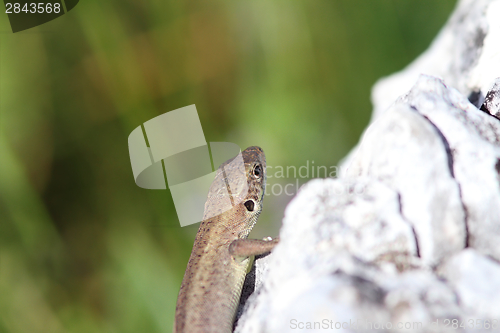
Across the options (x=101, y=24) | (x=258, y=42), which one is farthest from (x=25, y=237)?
Answer: (x=258, y=42)

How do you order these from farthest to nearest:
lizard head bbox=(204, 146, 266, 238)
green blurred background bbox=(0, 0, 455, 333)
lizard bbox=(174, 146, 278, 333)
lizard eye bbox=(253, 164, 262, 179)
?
green blurred background bbox=(0, 0, 455, 333) → lizard eye bbox=(253, 164, 262, 179) → lizard head bbox=(204, 146, 266, 238) → lizard bbox=(174, 146, 278, 333)

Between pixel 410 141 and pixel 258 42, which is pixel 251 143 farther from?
pixel 410 141

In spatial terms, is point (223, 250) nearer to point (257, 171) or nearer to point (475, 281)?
point (257, 171)

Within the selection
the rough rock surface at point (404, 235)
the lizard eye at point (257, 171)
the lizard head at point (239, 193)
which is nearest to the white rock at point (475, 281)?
the rough rock surface at point (404, 235)

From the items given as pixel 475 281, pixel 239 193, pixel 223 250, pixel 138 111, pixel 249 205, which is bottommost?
pixel 223 250

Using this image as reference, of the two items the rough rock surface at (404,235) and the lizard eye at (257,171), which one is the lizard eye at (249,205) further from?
the rough rock surface at (404,235)

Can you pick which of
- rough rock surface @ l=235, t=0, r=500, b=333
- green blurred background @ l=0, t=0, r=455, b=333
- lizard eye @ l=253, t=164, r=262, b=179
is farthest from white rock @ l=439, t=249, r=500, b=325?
green blurred background @ l=0, t=0, r=455, b=333
